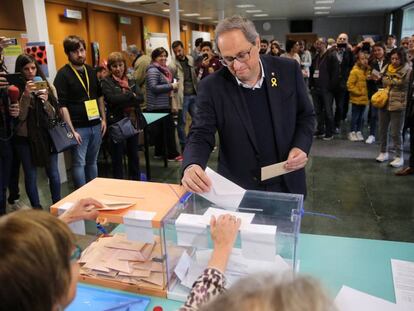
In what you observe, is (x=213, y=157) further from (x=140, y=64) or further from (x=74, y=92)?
(x=74, y=92)

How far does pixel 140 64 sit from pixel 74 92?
6.76 feet

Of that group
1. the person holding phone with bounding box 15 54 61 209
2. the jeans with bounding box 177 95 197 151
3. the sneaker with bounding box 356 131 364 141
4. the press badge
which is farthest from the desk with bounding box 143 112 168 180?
the sneaker with bounding box 356 131 364 141

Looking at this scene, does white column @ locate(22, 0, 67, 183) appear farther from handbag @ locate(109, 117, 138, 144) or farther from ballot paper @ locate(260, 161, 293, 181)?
ballot paper @ locate(260, 161, 293, 181)

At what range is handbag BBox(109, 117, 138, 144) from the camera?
387cm

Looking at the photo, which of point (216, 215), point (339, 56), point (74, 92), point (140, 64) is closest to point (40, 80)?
point (74, 92)

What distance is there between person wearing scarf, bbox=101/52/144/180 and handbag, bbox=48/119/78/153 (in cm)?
60

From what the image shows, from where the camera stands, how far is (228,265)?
47.1 inches

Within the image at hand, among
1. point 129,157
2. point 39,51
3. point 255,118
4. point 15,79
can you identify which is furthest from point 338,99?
point 255,118

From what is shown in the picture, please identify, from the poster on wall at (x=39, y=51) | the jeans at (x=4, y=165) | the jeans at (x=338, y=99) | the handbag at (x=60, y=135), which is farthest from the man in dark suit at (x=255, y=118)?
the jeans at (x=338, y=99)

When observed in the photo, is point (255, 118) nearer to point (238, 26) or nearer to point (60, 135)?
point (238, 26)

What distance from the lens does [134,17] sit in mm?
11266

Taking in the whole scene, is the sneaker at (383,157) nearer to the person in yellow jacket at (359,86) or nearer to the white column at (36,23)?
the person in yellow jacket at (359,86)

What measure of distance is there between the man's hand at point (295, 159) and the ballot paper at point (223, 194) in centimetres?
27

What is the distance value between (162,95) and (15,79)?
6.74 feet
